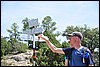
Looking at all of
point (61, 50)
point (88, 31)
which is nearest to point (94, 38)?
point (88, 31)

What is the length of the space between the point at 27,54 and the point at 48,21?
14.6 feet

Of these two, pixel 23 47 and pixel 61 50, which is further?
pixel 23 47

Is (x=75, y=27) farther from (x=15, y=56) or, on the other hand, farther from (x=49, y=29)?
(x=15, y=56)

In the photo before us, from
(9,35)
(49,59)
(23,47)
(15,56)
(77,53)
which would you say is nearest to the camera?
(77,53)

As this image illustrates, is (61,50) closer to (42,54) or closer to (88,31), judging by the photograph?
(42,54)

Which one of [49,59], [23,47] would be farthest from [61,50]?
[23,47]

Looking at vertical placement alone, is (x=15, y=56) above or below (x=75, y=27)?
below

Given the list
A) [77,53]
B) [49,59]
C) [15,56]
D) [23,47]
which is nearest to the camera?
[77,53]

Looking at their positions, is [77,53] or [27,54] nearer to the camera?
[77,53]

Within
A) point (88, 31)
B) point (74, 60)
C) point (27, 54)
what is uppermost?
point (74, 60)

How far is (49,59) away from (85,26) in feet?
43.4

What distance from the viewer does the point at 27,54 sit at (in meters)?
→ 31.0

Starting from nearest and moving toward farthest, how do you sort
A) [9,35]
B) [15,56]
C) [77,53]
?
[77,53] → [15,56] → [9,35]

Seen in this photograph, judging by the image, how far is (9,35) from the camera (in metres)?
35.1
